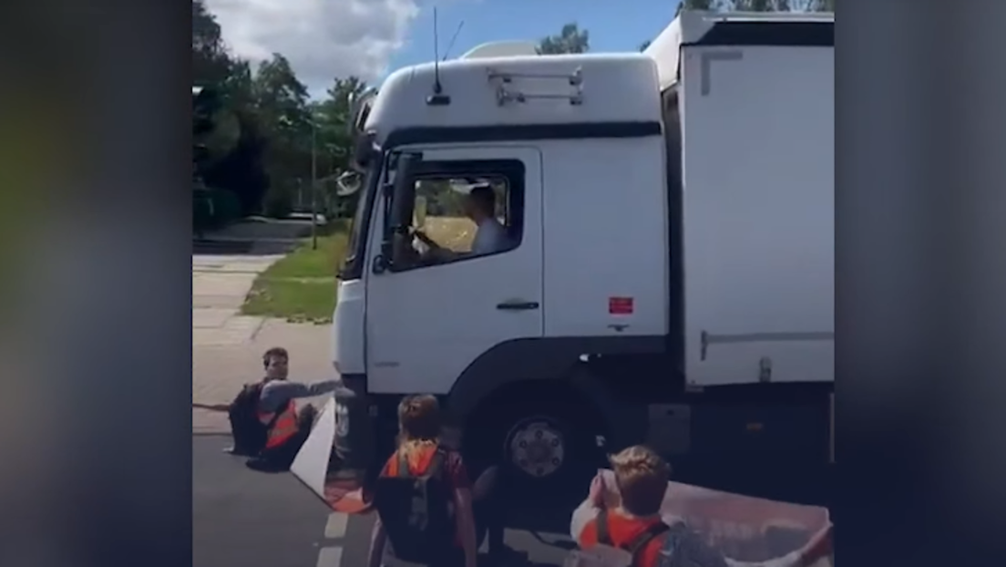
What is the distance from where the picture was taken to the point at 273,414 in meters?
3.07

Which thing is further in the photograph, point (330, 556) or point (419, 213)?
point (330, 556)

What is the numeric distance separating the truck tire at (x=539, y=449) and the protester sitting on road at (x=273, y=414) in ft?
1.34

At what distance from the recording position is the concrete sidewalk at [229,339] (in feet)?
10.1

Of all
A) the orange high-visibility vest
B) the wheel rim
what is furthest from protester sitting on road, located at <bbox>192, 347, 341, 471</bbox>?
the wheel rim

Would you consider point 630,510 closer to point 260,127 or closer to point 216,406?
point 216,406

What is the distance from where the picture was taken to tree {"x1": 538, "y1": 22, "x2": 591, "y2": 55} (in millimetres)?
3031

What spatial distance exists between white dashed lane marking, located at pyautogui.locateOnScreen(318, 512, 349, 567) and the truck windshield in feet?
2.09

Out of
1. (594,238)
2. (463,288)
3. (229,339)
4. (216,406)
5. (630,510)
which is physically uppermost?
(594,238)

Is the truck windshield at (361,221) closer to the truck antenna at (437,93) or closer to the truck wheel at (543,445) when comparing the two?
the truck antenna at (437,93)

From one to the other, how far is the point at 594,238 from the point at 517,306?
0.26 metres

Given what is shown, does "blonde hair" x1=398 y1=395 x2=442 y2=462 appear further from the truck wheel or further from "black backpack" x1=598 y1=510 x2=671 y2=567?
"black backpack" x1=598 y1=510 x2=671 y2=567

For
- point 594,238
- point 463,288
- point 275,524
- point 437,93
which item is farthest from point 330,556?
point 437,93
